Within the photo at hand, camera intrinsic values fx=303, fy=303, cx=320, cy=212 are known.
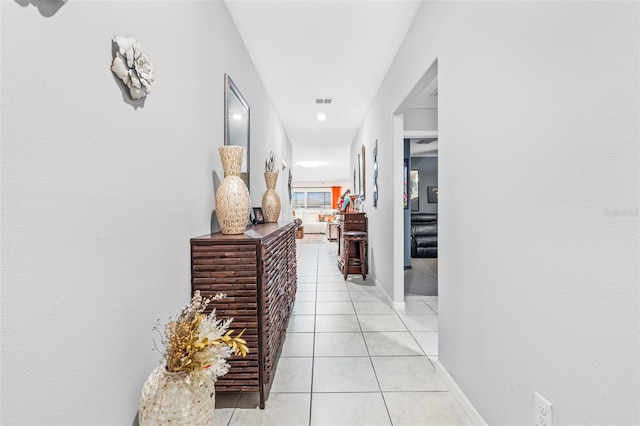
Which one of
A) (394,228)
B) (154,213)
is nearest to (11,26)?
(154,213)

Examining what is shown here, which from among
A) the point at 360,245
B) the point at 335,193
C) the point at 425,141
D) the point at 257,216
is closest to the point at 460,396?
the point at 257,216

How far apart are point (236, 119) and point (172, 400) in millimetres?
2018

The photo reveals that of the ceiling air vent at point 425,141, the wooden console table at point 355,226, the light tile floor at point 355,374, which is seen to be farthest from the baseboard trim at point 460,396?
the ceiling air vent at point 425,141

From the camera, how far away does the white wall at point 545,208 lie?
79 centimetres

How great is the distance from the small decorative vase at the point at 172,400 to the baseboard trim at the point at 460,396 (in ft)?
4.27

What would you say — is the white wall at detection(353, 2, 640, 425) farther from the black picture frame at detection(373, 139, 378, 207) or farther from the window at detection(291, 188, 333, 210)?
the window at detection(291, 188, 333, 210)

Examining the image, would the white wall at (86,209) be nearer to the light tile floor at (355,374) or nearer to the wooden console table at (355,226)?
the light tile floor at (355,374)

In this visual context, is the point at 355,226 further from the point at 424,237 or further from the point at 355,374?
the point at 355,374

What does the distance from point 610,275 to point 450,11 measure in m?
1.67

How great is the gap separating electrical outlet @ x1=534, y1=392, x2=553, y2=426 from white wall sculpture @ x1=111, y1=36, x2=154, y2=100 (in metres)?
1.84

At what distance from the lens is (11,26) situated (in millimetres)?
707

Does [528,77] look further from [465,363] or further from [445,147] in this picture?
[465,363]

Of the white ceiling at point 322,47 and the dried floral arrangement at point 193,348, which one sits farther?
the white ceiling at point 322,47

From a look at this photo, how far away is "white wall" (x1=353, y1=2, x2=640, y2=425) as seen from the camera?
2.60ft
